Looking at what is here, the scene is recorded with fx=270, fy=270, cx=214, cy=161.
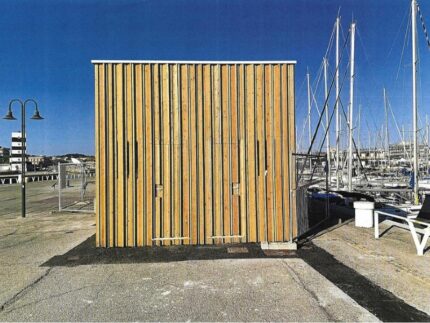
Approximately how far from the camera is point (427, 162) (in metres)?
24.5

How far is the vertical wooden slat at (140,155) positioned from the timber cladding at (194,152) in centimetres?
2

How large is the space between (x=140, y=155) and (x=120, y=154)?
0.49 meters

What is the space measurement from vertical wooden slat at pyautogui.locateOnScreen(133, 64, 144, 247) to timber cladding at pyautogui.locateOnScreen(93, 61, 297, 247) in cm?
2

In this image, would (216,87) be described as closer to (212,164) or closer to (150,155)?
(212,164)

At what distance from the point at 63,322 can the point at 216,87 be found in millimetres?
5585

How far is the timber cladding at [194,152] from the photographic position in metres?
6.69

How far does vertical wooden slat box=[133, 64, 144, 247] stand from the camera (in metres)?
6.71

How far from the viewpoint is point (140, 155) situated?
266 inches

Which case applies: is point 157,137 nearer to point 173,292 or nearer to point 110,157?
point 110,157

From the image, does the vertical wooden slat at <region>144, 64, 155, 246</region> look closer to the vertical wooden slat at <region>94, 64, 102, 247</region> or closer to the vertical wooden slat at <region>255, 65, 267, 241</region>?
the vertical wooden slat at <region>94, 64, 102, 247</region>

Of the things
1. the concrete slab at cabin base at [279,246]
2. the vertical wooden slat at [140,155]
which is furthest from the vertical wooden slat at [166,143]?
the concrete slab at cabin base at [279,246]

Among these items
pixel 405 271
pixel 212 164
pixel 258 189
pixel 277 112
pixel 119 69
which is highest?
pixel 119 69

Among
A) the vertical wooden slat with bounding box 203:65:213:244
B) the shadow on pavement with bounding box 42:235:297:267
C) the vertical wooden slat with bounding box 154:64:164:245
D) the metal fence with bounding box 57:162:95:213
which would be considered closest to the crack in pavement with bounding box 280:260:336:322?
the shadow on pavement with bounding box 42:235:297:267

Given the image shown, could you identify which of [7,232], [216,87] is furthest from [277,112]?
[7,232]
